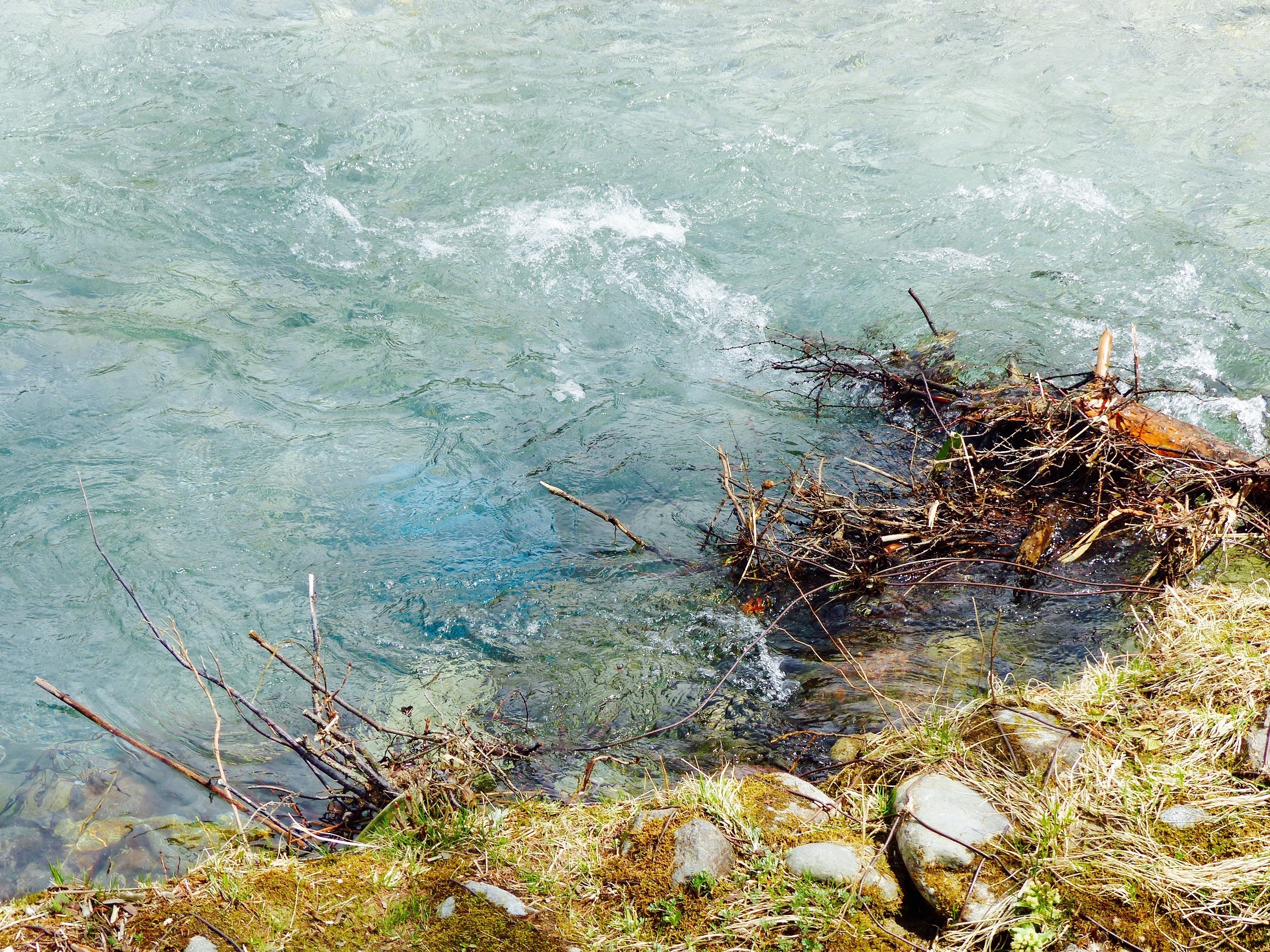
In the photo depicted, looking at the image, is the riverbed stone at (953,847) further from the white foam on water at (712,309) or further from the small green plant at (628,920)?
the white foam on water at (712,309)

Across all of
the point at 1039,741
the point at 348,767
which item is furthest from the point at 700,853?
the point at 348,767

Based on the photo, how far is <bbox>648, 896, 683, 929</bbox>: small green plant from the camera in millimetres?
2625

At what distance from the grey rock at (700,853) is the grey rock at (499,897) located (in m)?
0.46

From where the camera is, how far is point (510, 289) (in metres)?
7.04

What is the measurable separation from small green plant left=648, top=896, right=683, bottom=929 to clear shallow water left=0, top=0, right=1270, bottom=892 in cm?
126

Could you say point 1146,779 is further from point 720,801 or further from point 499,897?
point 499,897

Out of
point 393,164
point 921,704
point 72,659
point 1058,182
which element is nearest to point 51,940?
point 72,659

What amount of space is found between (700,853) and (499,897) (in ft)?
2.03

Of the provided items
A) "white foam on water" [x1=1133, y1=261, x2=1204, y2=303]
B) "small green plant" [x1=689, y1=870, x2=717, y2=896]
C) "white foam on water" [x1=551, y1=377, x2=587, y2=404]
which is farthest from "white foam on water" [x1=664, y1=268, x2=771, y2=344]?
"small green plant" [x1=689, y1=870, x2=717, y2=896]

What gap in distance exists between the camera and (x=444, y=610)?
4559 mm

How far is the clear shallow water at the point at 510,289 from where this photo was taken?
434 centimetres

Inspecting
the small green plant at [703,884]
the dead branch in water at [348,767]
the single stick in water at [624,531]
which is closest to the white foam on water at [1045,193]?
the single stick in water at [624,531]

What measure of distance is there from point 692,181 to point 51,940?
714 cm

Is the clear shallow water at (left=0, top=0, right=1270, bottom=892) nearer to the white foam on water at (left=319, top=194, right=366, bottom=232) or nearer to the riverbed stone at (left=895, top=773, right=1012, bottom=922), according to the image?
the white foam on water at (left=319, top=194, right=366, bottom=232)
